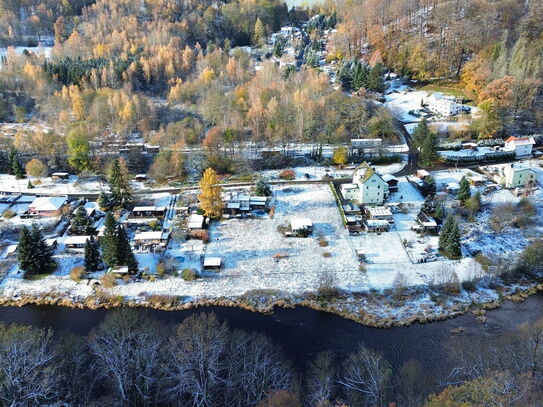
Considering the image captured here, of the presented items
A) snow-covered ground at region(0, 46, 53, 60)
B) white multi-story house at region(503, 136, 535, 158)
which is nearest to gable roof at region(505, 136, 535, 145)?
white multi-story house at region(503, 136, 535, 158)

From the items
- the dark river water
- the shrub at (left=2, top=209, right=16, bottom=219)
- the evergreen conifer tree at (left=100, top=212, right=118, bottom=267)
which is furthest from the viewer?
the shrub at (left=2, top=209, right=16, bottom=219)

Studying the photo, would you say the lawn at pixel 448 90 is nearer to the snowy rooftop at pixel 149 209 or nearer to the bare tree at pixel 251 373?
the snowy rooftop at pixel 149 209

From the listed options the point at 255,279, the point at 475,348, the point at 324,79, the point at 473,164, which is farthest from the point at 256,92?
the point at 475,348

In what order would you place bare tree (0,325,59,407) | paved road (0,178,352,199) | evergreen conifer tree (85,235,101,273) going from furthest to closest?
1. paved road (0,178,352,199)
2. evergreen conifer tree (85,235,101,273)
3. bare tree (0,325,59,407)

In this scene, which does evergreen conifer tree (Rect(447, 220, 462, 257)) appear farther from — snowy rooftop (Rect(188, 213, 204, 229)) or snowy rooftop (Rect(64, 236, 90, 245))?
snowy rooftop (Rect(64, 236, 90, 245))

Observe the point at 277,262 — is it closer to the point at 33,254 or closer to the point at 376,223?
the point at 376,223

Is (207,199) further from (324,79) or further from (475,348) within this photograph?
(324,79)
